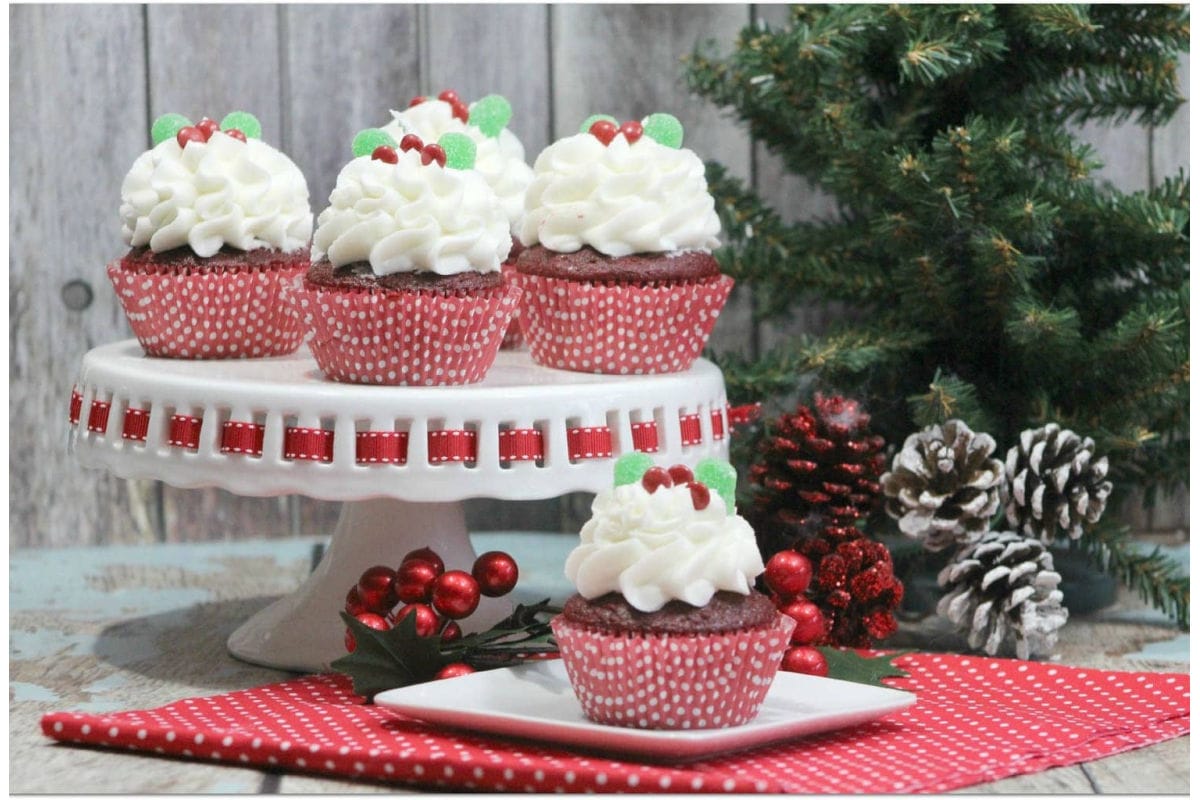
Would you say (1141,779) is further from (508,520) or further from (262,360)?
(508,520)

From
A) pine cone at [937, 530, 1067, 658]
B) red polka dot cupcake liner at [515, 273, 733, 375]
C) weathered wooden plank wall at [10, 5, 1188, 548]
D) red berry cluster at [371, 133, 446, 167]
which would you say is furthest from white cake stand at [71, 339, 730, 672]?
weathered wooden plank wall at [10, 5, 1188, 548]

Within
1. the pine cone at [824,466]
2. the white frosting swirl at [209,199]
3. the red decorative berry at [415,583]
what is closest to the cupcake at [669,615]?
the red decorative berry at [415,583]

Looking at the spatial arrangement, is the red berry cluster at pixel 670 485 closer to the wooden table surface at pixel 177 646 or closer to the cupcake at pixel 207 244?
the wooden table surface at pixel 177 646

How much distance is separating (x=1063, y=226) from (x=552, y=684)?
98cm

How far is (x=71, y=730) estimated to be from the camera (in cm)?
161

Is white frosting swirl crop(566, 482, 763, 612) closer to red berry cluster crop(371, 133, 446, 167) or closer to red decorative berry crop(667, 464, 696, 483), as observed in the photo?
red decorative berry crop(667, 464, 696, 483)

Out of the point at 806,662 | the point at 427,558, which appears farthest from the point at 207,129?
the point at 806,662

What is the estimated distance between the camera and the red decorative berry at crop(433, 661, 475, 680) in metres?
1.71

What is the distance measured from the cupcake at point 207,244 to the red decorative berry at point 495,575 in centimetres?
36

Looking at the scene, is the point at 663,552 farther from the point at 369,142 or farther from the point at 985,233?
the point at 985,233

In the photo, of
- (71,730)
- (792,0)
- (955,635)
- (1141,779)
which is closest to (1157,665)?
(955,635)

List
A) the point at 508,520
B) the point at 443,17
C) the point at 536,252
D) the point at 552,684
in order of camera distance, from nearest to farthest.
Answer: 1. the point at 552,684
2. the point at 536,252
3. the point at 443,17
4. the point at 508,520

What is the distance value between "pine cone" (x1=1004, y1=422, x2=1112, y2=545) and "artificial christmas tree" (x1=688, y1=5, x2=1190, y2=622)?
0.27 ft

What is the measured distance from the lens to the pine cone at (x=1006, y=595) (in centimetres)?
200
